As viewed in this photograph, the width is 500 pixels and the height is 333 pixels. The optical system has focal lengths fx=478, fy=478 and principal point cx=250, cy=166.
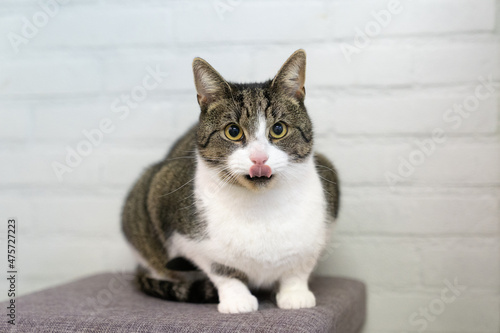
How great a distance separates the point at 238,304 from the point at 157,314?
0.20 metres

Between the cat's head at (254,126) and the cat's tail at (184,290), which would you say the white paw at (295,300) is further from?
the cat's head at (254,126)

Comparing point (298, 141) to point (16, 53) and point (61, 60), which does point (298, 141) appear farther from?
point (16, 53)

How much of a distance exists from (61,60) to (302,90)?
1108 mm

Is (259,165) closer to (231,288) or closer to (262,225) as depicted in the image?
(262,225)

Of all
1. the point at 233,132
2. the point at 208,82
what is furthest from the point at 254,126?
the point at 208,82

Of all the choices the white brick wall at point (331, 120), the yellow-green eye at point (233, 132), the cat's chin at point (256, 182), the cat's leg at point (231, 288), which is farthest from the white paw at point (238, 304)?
the white brick wall at point (331, 120)

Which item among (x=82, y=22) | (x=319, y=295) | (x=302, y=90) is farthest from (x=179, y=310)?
(x=82, y=22)

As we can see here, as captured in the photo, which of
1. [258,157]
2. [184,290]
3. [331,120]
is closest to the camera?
[258,157]

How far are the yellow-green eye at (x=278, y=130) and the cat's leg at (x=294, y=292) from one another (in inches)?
14.8

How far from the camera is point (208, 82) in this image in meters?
1.23

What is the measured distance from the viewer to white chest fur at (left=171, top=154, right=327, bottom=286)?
4.00 ft

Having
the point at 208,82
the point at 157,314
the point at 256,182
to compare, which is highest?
the point at 208,82

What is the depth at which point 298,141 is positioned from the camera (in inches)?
47.6

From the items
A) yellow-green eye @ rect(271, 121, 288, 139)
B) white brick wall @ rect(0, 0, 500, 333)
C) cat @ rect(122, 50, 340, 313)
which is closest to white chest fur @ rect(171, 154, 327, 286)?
cat @ rect(122, 50, 340, 313)
